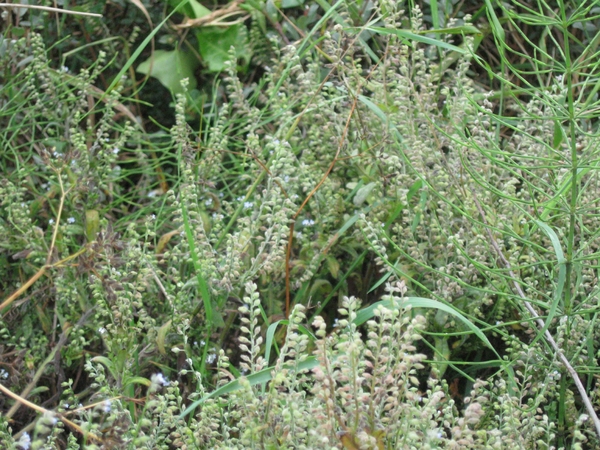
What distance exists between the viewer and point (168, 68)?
2.61 metres

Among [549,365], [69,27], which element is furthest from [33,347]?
[69,27]

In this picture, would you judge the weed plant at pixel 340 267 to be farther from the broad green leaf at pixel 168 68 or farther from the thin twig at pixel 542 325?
the broad green leaf at pixel 168 68

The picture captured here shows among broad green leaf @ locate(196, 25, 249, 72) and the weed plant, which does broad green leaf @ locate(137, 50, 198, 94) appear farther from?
the weed plant

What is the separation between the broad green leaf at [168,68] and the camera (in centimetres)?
259

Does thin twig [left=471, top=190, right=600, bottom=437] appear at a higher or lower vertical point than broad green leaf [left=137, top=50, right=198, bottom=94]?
lower

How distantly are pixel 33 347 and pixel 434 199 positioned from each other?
0.96m

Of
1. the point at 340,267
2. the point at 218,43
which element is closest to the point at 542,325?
the point at 340,267

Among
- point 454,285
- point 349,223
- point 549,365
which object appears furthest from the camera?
point 349,223

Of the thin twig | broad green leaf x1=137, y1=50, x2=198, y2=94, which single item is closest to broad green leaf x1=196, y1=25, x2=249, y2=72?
broad green leaf x1=137, y1=50, x2=198, y2=94

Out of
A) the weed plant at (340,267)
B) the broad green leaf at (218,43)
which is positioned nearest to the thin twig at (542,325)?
the weed plant at (340,267)

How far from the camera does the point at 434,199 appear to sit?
1.80 metres

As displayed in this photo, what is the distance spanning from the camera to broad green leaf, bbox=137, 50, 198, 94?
2594 mm

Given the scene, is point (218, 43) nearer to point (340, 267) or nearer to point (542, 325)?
point (340, 267)

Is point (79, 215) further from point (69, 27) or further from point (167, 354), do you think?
point (69, 27)
